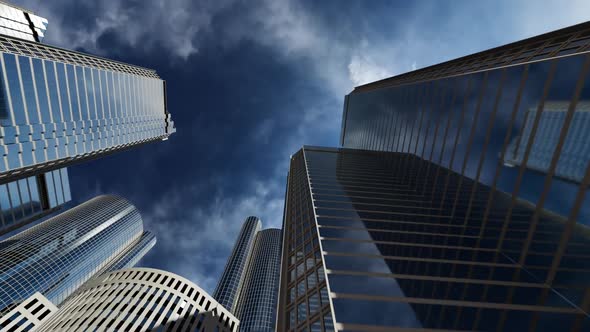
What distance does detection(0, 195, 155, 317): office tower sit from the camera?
103062 millimetres

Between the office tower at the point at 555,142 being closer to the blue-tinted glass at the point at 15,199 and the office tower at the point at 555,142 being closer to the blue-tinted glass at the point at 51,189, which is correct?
the blue-tinted glass at the point at 15,199

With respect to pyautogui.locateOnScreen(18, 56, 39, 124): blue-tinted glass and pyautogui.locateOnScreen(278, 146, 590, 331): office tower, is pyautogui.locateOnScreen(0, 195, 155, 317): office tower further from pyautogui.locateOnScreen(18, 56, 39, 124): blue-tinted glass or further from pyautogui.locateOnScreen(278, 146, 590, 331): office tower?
pyautogui.locateOnScreen(278, 146, 590, 331): office tower

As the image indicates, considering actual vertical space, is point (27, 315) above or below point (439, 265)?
below

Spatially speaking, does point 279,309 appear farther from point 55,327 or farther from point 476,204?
point 55,327

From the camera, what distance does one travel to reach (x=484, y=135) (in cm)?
2383

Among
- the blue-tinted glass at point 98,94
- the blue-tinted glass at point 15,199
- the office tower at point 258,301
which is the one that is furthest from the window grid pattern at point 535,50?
the office tower at point 258,301

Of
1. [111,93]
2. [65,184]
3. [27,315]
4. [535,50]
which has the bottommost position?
[27,315]

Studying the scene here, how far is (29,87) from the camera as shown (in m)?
41.0

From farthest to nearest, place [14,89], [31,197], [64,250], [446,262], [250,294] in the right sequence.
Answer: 1. [250,294]
2. [64,250]
3. [31,197]
4. [14,89]
5. [446,262]

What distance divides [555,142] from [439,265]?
11017 millimetres

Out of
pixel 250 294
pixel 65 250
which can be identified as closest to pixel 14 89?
pixel 65 250

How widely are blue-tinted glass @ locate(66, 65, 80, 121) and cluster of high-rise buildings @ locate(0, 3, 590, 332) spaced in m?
0.33

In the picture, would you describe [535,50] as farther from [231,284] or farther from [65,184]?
[231,284]

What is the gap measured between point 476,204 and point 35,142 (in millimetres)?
61143
